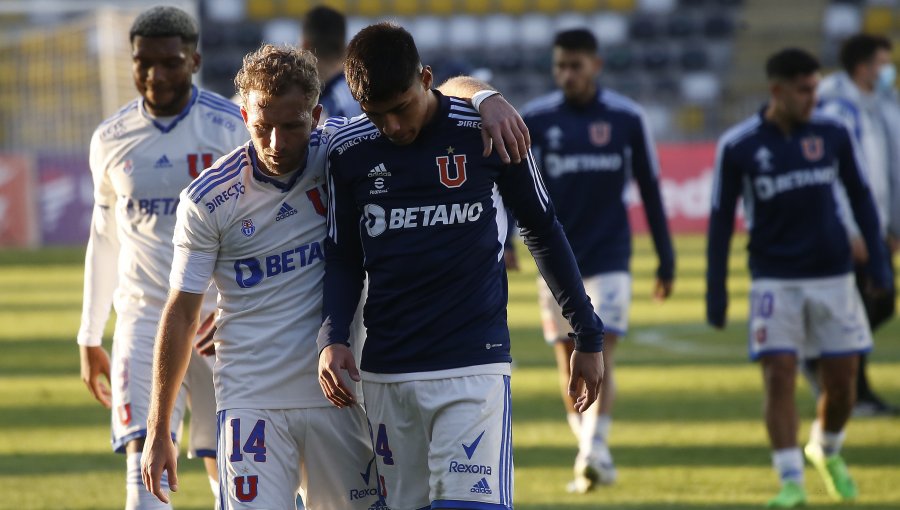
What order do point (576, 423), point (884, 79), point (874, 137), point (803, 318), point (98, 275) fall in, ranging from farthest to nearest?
point (884, 79)
point (874, 137)
point (576, 423)
point (803, 318)
point (98, 275)

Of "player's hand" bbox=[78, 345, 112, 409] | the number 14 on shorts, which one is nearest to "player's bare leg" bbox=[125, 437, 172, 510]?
"player's hand" bbox=[78, 345, 112, 409]

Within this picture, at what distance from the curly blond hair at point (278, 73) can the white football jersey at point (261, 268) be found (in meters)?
0.27

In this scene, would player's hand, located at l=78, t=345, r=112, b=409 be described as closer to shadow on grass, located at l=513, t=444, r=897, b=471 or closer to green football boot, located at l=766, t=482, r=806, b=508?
shadow on grass, located at l=513, t=444, r=897, b=471

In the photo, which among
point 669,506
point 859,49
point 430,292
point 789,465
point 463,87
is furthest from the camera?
Result: point 859,49

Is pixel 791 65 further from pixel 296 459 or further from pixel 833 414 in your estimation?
pixel 296 459

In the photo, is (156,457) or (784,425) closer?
(156,457)

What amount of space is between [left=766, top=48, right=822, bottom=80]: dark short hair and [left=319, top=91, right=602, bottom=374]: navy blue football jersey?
3341mm

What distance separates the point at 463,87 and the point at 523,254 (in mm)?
18501

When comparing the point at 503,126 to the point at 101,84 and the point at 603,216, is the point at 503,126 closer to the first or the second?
the point at 603,216

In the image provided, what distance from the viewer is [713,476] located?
25.0 feet

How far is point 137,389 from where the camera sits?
5355mm

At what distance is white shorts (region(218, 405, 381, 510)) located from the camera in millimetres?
4184

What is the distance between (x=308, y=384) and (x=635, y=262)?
58.1 ft

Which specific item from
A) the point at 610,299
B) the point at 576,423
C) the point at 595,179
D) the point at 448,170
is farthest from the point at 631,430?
the point at 448,170
